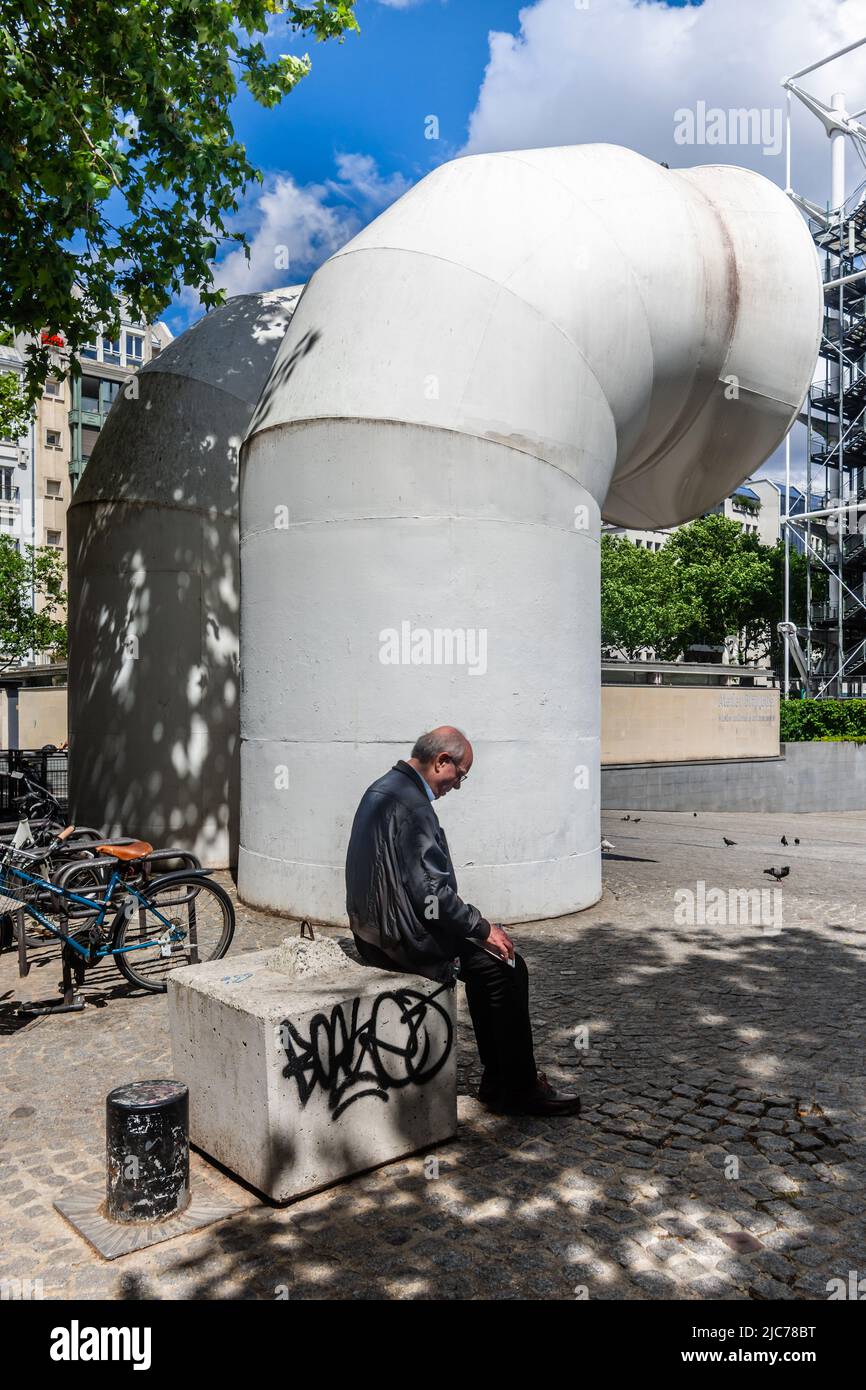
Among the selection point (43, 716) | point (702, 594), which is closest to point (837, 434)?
point (702, 594)

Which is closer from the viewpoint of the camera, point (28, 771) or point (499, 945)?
point (499, 945)

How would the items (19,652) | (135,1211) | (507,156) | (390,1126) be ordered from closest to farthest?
(135,1211), (390,1126), (507,156), (19,652)

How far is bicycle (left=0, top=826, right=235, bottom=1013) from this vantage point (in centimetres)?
689

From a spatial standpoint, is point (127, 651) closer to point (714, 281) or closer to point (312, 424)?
point (312, 424)

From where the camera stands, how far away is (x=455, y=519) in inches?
338

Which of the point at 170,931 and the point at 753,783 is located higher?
the point at 170,931

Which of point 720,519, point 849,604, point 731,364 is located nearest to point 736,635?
point 720,519

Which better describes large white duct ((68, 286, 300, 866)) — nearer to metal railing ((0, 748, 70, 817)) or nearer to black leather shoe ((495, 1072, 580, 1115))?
metal railing ((0, 748, 70, 817))

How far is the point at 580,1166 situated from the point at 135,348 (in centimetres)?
8322

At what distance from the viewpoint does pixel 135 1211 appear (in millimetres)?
3814

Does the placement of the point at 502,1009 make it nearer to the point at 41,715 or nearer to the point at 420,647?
the point at 420,647

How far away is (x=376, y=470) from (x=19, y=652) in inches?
1536

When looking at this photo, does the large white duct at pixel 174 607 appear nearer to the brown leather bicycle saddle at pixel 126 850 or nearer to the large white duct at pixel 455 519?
the large white duct at pixel 455 519

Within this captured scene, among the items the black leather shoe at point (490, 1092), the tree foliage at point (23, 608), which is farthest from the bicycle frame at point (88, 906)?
the tree foliage at point (23, 608)
